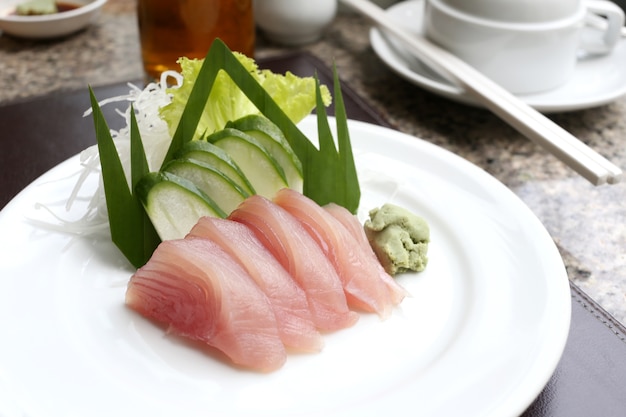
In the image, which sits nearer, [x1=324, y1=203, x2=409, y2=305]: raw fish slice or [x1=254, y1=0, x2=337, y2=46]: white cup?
[x1=324, y1=203, x2=409, y2=305]: raw fish slice

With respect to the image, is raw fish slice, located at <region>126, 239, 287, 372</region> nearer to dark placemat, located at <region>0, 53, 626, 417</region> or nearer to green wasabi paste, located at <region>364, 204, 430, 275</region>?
green wasabi paste, located at <region>364, 204, 430, 275</region>

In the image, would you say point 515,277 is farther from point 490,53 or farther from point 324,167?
point 490,53

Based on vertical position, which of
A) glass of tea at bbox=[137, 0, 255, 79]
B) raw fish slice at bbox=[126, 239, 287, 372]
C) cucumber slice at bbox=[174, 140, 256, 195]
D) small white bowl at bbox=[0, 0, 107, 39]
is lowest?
small white bowl at bbox=[0, 0, 107, 39]

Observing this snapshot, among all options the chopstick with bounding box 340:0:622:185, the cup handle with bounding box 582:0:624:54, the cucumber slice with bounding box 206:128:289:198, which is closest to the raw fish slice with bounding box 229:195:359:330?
the cucumber slice with bounding box 206:128:289:198

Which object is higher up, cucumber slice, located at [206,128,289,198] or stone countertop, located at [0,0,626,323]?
cucumber slice, located at [206,128,289,198]

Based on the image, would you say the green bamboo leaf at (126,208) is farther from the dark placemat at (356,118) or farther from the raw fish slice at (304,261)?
the dark placemat at (356,118)

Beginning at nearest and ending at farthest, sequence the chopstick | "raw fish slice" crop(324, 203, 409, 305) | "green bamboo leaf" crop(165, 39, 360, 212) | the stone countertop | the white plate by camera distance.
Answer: the white plate, "raw fish slice" crop(324, 203, 409, 305), "green bamboo leaf" crop(165, 39, 360, 212), the chopstick, the stone countertop

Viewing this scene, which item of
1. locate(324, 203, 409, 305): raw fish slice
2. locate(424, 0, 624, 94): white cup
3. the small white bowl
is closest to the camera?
locate(324, 203, 409, 305): raw fish slice
